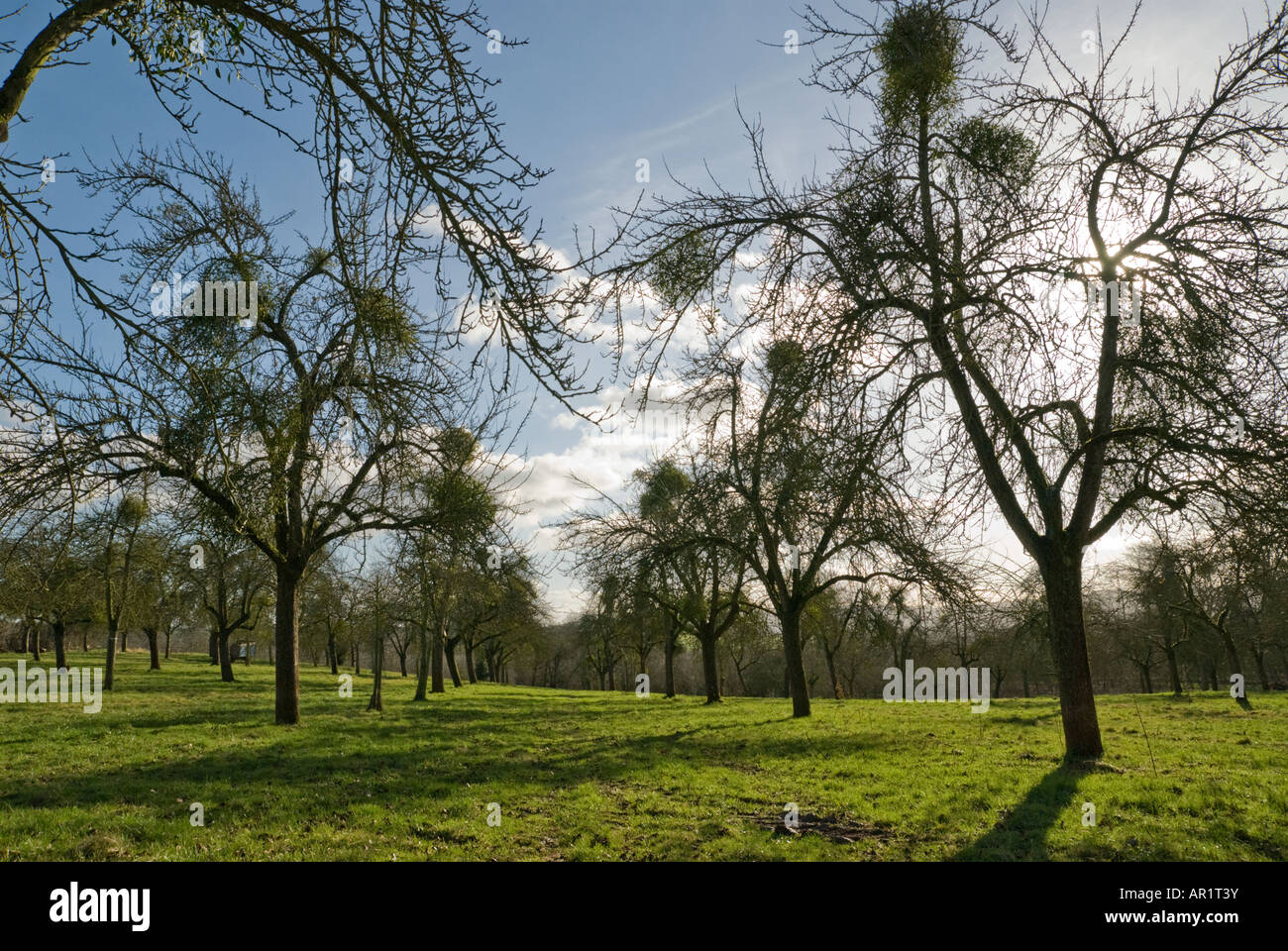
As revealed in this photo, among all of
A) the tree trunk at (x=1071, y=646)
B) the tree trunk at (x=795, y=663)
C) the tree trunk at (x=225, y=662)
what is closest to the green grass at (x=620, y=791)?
the tree trunk at (x=1071, y=646)

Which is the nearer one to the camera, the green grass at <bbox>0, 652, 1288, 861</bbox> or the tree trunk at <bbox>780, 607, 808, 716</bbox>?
the green grass at <bbox>0, 652, 1288, 861</bbox>

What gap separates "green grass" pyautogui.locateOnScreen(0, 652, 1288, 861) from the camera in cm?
588

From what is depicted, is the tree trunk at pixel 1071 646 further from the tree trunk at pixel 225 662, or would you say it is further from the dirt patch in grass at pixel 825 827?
the tree trunk at pixel 225 662

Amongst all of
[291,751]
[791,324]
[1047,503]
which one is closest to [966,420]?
[1047,503]

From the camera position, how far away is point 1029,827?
6.37 meters

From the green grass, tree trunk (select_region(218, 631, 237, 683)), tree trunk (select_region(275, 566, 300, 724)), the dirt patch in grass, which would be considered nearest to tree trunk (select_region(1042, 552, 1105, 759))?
the green grass

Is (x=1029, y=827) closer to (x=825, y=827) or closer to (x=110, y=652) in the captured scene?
(x=825, y=827)

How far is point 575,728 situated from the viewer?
15.6m

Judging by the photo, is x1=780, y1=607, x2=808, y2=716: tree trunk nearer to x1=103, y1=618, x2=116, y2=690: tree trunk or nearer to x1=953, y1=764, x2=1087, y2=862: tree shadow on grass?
x1=953, y1=764, x2=1087, y2=862: tree shadow on grass

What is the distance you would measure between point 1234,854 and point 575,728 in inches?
475

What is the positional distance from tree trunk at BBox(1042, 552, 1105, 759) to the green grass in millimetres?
552

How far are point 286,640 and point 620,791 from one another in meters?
7.96
